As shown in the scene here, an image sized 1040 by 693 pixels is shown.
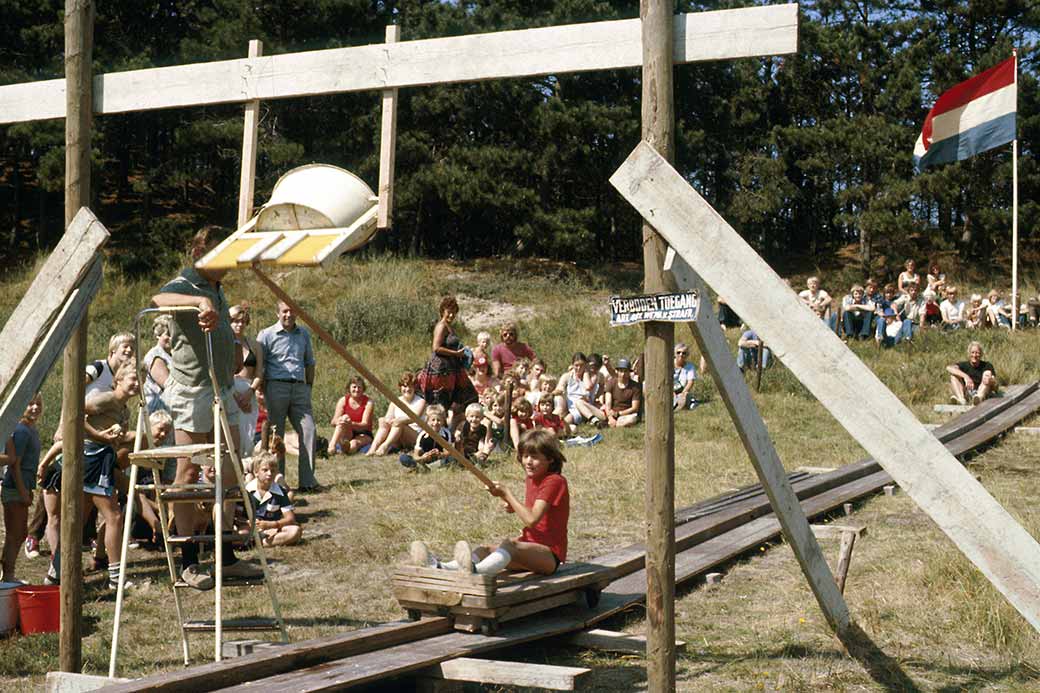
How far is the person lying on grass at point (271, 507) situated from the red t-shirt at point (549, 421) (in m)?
4.62

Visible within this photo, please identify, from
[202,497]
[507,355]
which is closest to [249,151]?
[202,497]

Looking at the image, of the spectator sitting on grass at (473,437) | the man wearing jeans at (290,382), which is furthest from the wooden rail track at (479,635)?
the man wearing jeans at (290,382)

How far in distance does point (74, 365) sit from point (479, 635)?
91.1 inches

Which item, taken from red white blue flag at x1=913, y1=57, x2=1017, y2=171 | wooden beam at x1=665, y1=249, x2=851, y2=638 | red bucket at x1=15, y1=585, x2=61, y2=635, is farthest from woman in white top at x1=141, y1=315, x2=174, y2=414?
red white blue flag at x1=913, y1=57, x2=1017, y2=171

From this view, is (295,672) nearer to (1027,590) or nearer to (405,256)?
(1027,590)

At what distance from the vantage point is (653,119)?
4.80 metres

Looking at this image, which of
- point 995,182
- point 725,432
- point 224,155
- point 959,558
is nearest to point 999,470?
point 725,432

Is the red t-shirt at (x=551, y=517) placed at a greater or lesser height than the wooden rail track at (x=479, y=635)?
greater

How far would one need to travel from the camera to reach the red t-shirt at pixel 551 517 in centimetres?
659

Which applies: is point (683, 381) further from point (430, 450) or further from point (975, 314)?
point (975, 314)

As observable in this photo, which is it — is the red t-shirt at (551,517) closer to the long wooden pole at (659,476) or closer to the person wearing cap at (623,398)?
the long wooden pole at (659,476)

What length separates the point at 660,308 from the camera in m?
4.83

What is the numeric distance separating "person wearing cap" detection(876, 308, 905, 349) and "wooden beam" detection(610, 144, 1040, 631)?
54.7 ft

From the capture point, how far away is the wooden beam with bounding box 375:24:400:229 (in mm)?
5012
